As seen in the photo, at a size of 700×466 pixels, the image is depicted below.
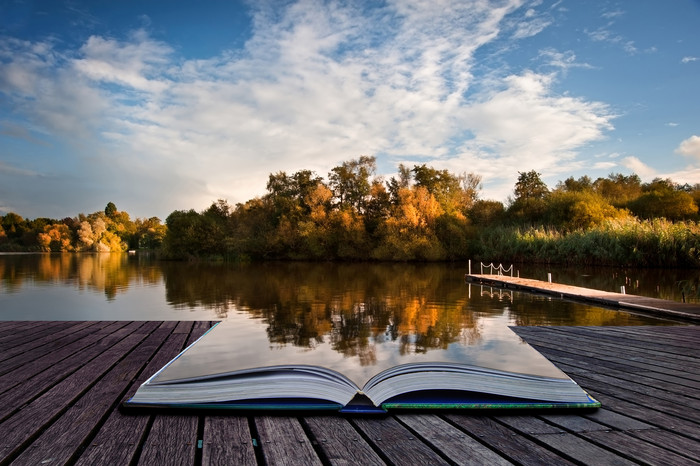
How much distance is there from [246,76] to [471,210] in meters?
27.4

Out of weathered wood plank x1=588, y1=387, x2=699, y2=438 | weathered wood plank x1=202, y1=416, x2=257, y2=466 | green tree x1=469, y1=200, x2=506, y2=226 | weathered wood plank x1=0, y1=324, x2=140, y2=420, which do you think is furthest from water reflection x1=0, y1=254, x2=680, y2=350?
green tree x1=469, y1=200, x2=506, y2=226

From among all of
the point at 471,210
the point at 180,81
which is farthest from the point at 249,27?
the point at 471,210

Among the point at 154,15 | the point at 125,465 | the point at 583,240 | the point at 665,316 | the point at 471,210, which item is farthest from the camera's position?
the point at 471,210

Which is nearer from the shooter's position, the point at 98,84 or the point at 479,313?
the point at 479,313

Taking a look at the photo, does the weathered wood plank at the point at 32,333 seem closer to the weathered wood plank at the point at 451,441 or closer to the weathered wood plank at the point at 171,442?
the weathered wood plank at the point at 171,442

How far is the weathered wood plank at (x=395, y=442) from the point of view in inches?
55.9

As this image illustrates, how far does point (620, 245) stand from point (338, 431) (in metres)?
24.2

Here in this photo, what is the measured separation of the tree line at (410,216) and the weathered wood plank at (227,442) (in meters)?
26.7

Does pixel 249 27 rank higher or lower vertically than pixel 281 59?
lower

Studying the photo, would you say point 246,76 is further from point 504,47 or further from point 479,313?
point 479,313

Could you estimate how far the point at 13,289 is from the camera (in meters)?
15.7

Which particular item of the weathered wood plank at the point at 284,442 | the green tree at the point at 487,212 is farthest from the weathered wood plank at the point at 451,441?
the green tree at the point at 487,212

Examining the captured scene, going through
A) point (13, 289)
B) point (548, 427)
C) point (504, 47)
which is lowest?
point (13, 289)

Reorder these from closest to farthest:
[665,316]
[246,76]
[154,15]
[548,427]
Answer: [548,427], [665,316], [154,15], [246,76]
